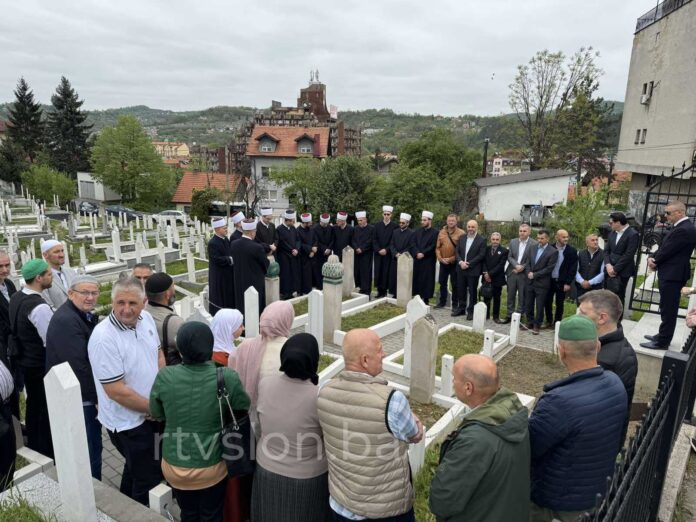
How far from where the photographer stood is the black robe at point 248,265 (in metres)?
7.91

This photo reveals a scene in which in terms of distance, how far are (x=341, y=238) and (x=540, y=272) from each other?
4.53 meters

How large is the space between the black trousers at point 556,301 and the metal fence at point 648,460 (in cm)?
477

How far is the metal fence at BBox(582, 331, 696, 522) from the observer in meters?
1.80

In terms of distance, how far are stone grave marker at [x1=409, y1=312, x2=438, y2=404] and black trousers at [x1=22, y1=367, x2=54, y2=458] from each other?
389cm

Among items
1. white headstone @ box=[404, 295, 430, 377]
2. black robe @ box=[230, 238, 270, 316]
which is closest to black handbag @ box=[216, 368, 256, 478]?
white headstone @ box=[404, 295, 430, 377]

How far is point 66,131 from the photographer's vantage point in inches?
2052

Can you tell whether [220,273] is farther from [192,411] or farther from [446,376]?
[192,411]

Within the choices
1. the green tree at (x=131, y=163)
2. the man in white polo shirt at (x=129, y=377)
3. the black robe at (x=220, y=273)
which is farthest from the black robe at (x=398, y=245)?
the green tree at (x=131, y=163)

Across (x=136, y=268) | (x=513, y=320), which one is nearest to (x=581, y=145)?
(x=513, y=320)

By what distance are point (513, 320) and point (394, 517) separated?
19.7ft

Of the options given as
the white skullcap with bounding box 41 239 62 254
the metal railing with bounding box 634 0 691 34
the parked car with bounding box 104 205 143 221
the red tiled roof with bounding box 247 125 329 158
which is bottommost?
the parked car with bounding box 104 205 143 221

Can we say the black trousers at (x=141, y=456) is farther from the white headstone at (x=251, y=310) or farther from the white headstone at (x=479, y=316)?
the white headstone at (x=479, y=316)

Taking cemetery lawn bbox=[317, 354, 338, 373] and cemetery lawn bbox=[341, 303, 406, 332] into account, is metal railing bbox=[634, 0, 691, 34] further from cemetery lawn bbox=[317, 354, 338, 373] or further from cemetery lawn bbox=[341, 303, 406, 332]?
cemetery lawn bbox=[317, 354, 338, 373]

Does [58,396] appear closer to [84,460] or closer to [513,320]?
[84,460]
